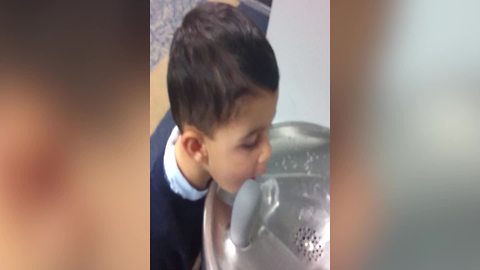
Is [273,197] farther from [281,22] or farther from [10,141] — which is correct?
[10,141]

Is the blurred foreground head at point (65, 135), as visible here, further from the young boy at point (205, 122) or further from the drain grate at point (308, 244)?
the drain grate at point (308, 244)

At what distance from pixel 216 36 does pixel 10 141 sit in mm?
471

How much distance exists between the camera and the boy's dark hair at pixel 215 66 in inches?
40.8

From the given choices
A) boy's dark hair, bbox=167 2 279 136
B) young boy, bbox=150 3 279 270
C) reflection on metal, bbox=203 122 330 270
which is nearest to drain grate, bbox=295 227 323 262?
reflection on metal, bbox=203 122 330 270

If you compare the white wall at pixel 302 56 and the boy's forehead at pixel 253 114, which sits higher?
the white wall at pixel 302 56

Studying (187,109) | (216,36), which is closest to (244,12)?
(216,36)

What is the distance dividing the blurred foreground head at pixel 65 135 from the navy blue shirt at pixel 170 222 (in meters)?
0.08

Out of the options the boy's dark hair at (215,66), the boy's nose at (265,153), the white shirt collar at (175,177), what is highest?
the boy's dark hair at (215,66)

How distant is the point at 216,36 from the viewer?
1041mm

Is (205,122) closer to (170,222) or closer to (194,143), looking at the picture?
(194,143)

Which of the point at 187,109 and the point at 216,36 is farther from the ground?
the point at 216,36

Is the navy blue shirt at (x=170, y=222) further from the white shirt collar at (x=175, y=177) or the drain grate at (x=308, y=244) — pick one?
the drain grate at (x=308, y=244)

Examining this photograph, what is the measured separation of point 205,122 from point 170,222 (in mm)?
203

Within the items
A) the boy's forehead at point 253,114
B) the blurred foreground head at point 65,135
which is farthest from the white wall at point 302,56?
the blurred foreground head at point 65,135
